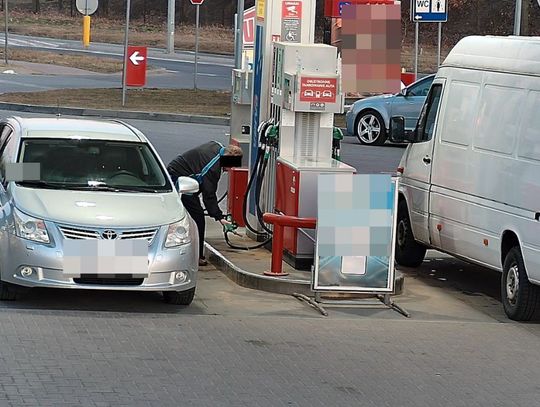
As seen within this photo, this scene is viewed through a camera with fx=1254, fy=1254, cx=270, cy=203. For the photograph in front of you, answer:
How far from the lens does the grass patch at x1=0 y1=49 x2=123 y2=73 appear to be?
42409mm

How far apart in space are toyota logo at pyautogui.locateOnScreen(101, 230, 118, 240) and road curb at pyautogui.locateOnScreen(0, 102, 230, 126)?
17.5 m

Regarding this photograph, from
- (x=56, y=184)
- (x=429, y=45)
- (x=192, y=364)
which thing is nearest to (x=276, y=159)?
(x=56, y=184)

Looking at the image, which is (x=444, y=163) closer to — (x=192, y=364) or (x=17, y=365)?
(x=192, y=364)

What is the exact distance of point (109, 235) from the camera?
9.84 meters

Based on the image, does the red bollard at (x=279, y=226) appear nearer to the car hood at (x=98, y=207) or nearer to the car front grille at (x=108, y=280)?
the car hood at (x=98, y=207)

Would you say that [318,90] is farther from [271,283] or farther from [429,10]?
[429,10]

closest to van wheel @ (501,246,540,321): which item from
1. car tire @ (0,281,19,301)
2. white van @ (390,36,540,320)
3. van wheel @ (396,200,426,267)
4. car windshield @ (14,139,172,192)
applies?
white van @ (390,36,540,320)

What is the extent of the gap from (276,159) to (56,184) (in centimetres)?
317

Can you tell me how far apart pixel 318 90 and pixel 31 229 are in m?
3.80

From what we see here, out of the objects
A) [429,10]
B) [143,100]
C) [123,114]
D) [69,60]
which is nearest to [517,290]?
[429,10]

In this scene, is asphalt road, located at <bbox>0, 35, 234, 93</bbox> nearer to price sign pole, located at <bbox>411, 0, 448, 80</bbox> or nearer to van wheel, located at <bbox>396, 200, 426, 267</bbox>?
price sign pole, located at <bbox>411, 0, 448, 80</bbox>

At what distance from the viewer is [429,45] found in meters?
61.1

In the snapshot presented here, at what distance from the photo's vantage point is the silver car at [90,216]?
977 centimetres

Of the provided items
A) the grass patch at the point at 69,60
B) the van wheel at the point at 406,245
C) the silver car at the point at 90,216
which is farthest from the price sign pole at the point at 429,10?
the grass patch at the point at 69,60
